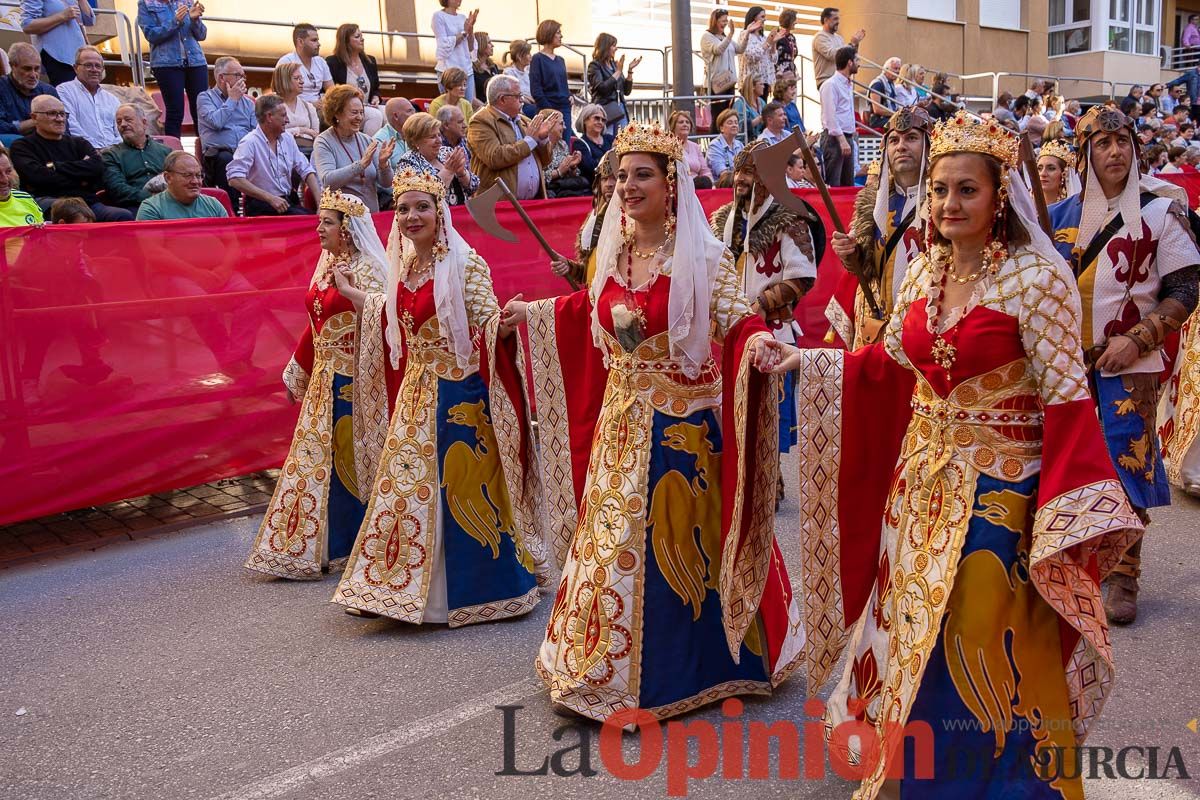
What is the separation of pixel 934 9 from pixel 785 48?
12.2 metres

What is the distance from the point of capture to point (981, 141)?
9.84ft

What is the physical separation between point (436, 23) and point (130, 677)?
343 inches

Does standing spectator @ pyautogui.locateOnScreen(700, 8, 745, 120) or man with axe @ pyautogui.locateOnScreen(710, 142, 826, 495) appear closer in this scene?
man with axe @ pyautogui.locateOnScreen(710, 142, 826, 495)

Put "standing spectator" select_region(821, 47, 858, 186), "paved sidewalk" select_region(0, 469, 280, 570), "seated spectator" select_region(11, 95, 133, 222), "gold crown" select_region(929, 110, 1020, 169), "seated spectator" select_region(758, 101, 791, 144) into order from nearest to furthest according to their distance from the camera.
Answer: "gold crown" select_region(929, 110, 1020, 169)
"paved sidewalk" select_region(0, 469, 280, 570)
"seated spectator" select_region(11, 95, 133, 222)
"seated spectator" select_region(758, 101, 791, 144)
"standing spectator" select_region(821, 47, 858, 186)

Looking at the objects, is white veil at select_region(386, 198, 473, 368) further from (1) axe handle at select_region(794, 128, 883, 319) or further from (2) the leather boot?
(2) the leather boot

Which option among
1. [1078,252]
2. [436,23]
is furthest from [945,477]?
[436,23]

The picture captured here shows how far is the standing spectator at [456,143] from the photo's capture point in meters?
8.35

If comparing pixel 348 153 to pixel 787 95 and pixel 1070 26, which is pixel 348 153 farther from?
pixel 1070 26

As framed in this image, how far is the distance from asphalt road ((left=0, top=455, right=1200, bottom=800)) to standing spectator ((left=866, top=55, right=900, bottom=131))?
11.6 metres

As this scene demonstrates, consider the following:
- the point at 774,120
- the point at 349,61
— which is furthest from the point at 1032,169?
the point at 349,61

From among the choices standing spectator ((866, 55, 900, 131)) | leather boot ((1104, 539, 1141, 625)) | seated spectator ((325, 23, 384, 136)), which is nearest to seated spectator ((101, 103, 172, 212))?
seated spectator ((325, 23, 384, 136))

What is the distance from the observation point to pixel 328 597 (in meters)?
5.54

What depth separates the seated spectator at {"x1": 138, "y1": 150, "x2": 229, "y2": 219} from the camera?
725 centimetres

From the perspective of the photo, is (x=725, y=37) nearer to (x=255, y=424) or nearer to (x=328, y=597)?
(x=255, y=424)
